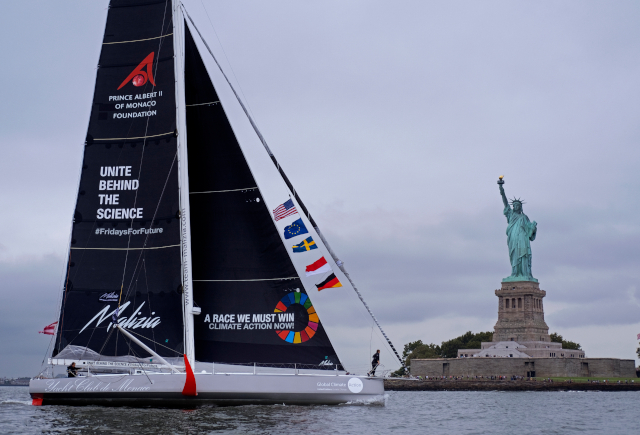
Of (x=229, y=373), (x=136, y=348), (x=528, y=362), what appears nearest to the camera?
(x=229, y=373)

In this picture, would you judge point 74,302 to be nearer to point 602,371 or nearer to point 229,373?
point 229,373

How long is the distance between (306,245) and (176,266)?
382cm

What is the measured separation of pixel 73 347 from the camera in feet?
67.2

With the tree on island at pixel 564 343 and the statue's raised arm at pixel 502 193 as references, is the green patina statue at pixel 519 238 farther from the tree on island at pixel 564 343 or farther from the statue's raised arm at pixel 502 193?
the tree on island at pixel 564 343

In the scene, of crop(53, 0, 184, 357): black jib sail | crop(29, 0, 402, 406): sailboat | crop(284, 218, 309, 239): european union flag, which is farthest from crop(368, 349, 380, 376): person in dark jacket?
crop(53, 0, 184, 357): black jib sail

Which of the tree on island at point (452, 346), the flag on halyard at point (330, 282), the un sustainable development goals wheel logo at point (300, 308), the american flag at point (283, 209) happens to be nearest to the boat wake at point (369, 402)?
the un sustainable development goals wheel logo at point (300, 308)

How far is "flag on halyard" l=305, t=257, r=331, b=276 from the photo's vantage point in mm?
20156

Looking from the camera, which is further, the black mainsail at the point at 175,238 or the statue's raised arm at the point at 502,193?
the statue's raised arm at the point at 502,193

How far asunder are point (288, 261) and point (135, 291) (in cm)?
456

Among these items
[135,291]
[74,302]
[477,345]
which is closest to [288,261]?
[135,291]

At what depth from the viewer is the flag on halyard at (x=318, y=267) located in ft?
66.1

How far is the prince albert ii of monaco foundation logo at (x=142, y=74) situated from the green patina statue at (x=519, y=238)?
51.7 metres

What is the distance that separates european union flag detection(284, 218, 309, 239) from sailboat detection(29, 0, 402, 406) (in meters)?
0.03

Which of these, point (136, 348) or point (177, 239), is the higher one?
point (177, 239)
